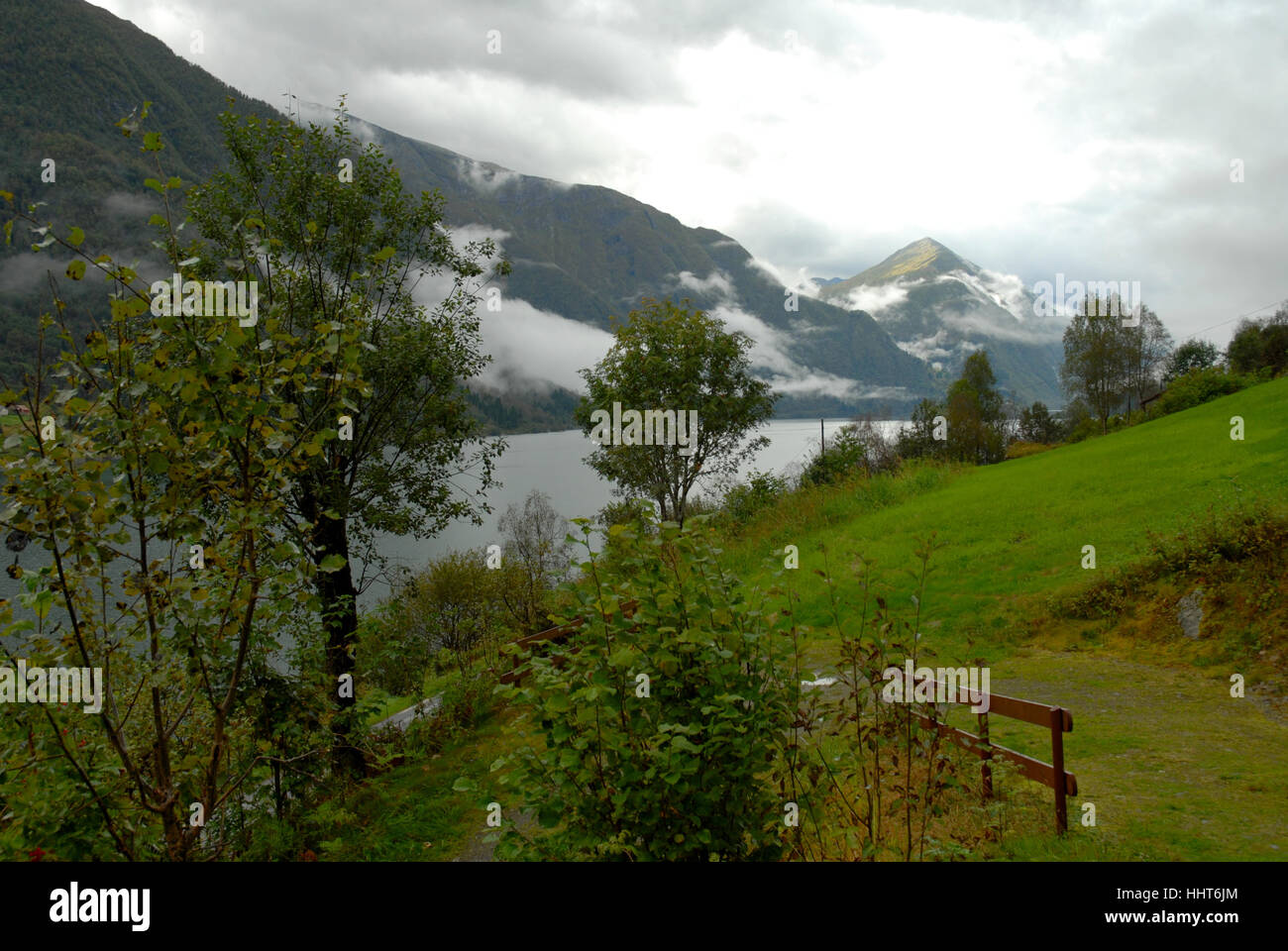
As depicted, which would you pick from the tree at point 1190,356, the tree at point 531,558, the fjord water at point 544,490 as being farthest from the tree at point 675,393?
the tree at point 1190,356

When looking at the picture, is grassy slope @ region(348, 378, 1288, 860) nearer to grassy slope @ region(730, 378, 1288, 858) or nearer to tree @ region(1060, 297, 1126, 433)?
grassy slope @ region(730, 378, 1288, 858)

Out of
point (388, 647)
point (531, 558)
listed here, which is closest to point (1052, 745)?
point (388, 647)

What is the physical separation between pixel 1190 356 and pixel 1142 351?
14.0 meters

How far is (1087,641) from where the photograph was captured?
1262cm

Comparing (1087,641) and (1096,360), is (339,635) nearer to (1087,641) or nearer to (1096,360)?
(1087,641)

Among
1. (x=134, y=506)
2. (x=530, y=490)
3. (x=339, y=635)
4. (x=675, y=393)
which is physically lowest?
(x=339, y=635)

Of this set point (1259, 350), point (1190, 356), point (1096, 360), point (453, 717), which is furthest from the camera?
point (1190, 356)

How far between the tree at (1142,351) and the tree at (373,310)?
69.4 metres

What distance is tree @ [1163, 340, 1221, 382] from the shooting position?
255ft

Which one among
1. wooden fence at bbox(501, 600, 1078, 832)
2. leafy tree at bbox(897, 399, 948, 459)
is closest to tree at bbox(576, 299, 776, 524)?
wooden fence at bbox(501, 600, 1078, 832)

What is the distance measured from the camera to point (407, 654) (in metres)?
11.1
